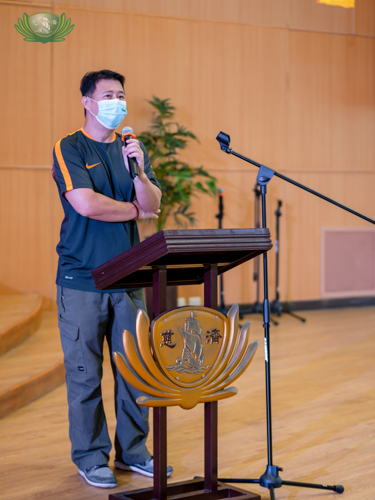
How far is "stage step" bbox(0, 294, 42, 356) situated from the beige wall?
A: 48 cm

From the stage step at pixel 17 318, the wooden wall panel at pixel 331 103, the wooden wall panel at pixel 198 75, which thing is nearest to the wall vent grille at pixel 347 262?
the wooden wall panel at pixel 331 103

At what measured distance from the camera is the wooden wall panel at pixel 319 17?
266 inches

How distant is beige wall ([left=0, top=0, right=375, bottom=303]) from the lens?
584cm

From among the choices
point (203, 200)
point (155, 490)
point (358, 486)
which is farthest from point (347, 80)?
point (155, 490)

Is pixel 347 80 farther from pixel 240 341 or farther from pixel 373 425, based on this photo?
pixel 240 341

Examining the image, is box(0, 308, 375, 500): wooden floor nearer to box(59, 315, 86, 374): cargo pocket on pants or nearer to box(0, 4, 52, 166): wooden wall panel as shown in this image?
box(59, 315, 86, 374): cargo pocket on pants

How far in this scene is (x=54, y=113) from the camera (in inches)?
233

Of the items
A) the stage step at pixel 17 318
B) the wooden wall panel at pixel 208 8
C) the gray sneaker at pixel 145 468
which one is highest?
the wooden wall panel at pixel 208 8

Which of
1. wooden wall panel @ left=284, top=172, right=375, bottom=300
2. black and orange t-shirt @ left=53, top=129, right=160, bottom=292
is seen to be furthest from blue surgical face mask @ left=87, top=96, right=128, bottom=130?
wooden wall panel @ left=284, top=172, right=375, bottom=300

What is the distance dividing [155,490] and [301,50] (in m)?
5.85

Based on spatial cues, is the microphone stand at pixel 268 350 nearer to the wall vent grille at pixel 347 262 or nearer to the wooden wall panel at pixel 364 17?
the wall vent grille at pixel 347 262

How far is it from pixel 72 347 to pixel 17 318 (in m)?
2.30

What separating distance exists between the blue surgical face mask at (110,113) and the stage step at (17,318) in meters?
2.12

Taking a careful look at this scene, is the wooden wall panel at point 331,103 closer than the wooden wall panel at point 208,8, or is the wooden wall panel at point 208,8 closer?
the wooden wall panel at point 208,8
